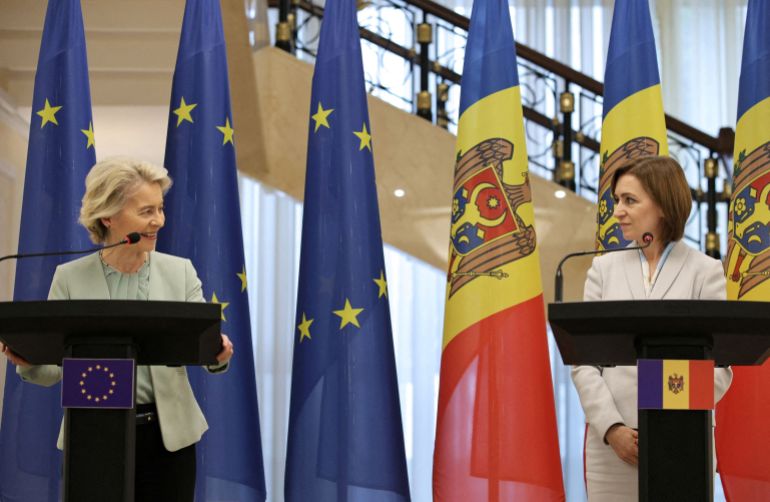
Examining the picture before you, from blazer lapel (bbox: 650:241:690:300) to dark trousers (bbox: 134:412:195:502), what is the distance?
1.13 m

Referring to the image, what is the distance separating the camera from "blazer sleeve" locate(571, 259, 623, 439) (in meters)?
2.49

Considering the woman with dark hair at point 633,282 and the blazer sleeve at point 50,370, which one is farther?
the woman with dark hair at point 633,282

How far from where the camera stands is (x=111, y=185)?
7.58ft

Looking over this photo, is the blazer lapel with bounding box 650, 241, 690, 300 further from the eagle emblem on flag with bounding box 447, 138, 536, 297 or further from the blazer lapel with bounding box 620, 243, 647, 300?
the eagle emblem on flag with bounding box 447, 138, 536, 297

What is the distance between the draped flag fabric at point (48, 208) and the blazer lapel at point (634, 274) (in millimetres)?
1746

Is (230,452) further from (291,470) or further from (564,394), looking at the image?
(564,394)

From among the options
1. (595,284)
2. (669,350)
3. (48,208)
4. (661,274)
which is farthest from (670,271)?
(48,208)

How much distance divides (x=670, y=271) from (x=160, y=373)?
1.18m

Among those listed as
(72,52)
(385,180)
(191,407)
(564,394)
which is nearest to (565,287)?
(385,180)

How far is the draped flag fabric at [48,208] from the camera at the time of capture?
3275 mm

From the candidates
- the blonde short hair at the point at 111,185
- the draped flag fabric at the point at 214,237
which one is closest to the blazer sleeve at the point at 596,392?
the blonde short hair at the point at 111,185

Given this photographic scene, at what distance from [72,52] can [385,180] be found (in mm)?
2207

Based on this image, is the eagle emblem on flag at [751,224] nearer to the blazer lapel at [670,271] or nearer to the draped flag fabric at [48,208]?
the blazer lapel at [670,271]

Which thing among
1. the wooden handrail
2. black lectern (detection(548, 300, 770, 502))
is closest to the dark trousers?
black lectern (detection(548, 300, 770, 502))
